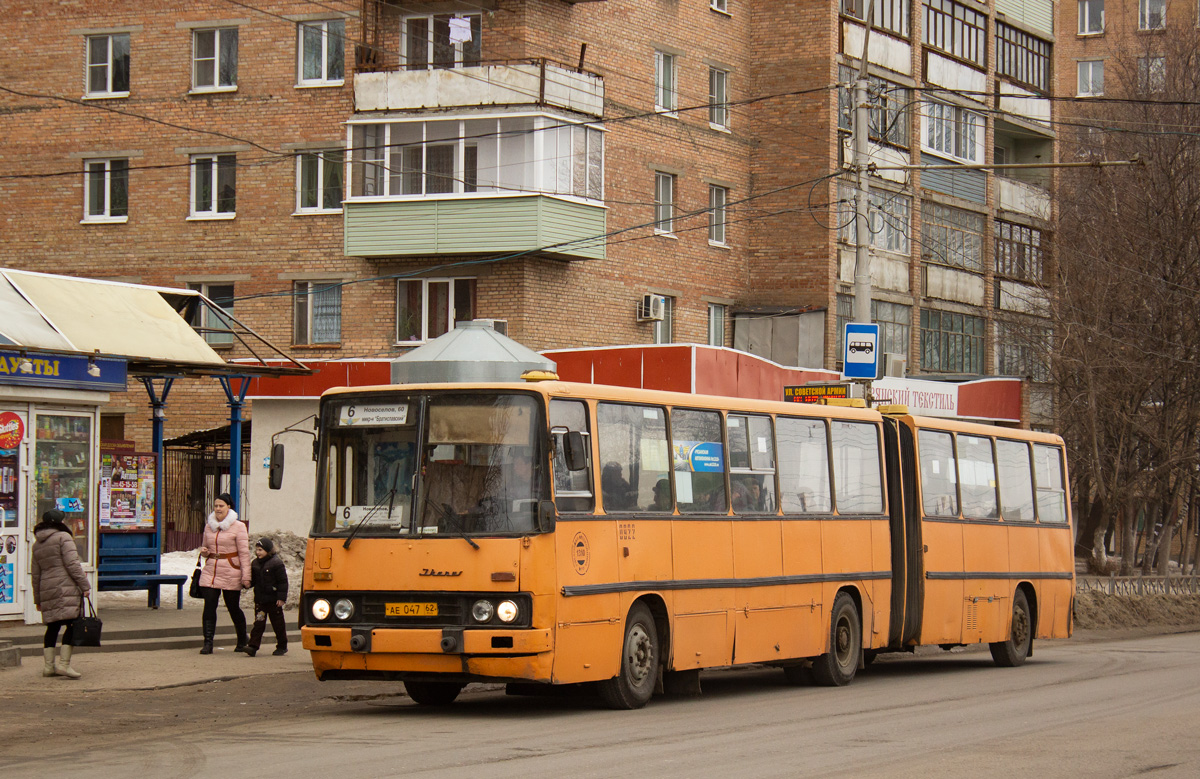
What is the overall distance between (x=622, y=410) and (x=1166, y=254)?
89.6 feet

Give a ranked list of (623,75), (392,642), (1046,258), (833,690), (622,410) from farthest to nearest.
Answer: (1046,258), (623,75), (833,690), (622,410), (392,642)

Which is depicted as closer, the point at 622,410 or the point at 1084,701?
the point at 622,410

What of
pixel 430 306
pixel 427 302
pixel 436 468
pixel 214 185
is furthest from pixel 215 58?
pixel 436 468

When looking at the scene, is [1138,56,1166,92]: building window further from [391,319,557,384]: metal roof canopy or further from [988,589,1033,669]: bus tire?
[988,589,1033,669]: bus tire

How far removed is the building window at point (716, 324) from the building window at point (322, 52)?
10.9 m

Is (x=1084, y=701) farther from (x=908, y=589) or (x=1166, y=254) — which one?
(x=1166, y=254)

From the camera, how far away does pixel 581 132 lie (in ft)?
117

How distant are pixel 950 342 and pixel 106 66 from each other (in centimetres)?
2442

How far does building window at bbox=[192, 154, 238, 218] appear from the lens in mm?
38062

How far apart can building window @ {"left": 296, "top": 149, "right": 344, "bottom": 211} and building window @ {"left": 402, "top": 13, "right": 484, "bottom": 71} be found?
287 cm

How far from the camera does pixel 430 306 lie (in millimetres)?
36531

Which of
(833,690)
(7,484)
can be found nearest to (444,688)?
(833,690)

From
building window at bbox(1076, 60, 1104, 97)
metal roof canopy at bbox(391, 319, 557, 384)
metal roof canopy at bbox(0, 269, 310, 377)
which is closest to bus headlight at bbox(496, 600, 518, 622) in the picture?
metal roof canopy at bbox(0, 269, 310, 377)

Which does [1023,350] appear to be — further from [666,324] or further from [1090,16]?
[1090,16]
